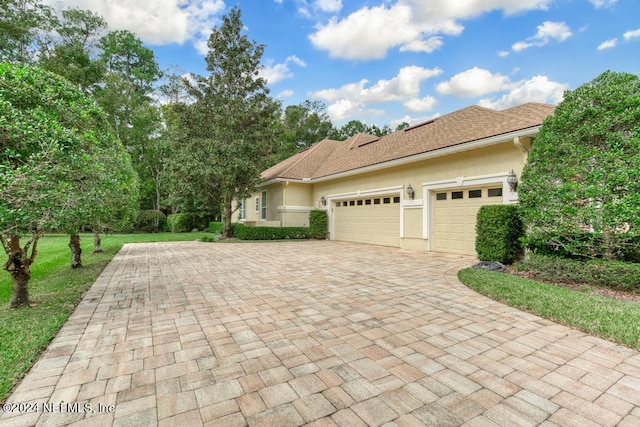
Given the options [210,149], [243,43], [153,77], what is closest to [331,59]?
[243,43]

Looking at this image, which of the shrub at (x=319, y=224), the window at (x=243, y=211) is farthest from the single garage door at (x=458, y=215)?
the window at (x=243, y=211)

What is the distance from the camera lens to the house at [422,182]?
7973 mm

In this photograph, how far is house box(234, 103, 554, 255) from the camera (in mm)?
7973

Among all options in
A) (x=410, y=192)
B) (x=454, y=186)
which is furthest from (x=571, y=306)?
(x=410, y=192)

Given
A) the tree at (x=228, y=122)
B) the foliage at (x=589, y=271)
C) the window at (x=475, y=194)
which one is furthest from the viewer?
the tree at (x=228, y=122)

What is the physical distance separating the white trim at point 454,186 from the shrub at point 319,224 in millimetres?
5828

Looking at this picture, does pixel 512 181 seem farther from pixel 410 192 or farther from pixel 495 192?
pixel 410 192


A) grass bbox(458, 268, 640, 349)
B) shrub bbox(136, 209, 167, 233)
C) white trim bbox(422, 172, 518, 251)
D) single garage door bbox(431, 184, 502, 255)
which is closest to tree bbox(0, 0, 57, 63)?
shrub bbox(136, 209, 167, 233)

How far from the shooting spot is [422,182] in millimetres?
10023

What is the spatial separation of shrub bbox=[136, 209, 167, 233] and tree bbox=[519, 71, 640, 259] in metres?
23.0

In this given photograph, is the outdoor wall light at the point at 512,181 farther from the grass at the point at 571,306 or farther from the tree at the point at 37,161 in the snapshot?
the tree at the point at 37,161

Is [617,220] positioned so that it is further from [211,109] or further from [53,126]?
[211,109]

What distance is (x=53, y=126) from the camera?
359 centimetres

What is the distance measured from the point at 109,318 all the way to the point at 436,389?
3758mm
